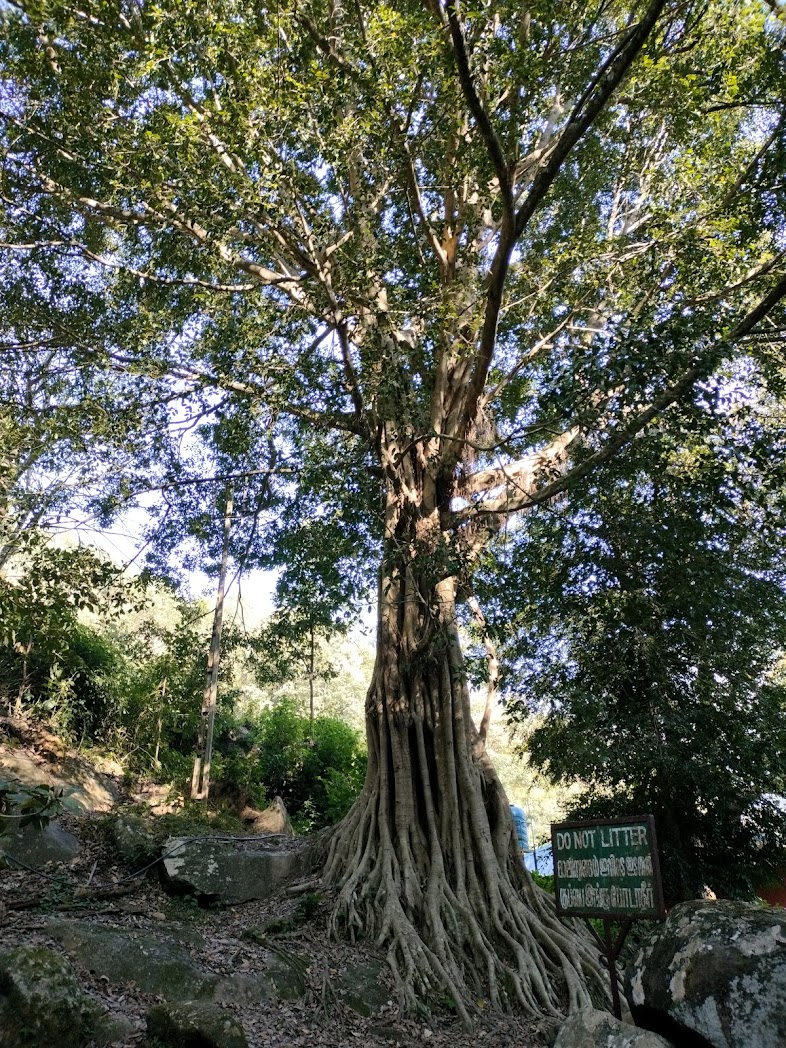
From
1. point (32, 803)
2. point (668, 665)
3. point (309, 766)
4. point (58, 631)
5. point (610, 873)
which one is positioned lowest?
point (610, 873)

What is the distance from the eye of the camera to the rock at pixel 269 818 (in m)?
11.2

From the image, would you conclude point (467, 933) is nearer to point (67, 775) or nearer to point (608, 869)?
point (608, 869)

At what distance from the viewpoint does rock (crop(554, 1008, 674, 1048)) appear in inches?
117

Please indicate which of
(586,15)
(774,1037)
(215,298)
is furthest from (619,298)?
(774,1037)

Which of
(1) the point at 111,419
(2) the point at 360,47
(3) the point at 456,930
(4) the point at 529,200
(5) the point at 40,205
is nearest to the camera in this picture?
(4) the point at 529,200

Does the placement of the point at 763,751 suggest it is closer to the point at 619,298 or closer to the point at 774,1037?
the point at 619,298

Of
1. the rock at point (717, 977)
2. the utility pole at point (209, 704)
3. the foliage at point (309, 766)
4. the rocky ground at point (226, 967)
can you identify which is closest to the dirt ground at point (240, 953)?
the rocky ground at point (226, 967)

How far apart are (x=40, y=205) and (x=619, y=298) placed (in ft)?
24.1

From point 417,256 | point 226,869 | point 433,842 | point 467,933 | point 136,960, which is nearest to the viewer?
point 136,960

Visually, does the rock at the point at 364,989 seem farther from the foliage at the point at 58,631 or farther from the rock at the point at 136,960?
the foliage at the point at 58,631

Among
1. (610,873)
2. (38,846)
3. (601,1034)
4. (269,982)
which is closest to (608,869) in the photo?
(610,873)

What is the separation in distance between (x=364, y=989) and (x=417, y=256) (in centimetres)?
749

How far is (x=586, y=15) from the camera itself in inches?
259

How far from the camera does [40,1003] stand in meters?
3.33
